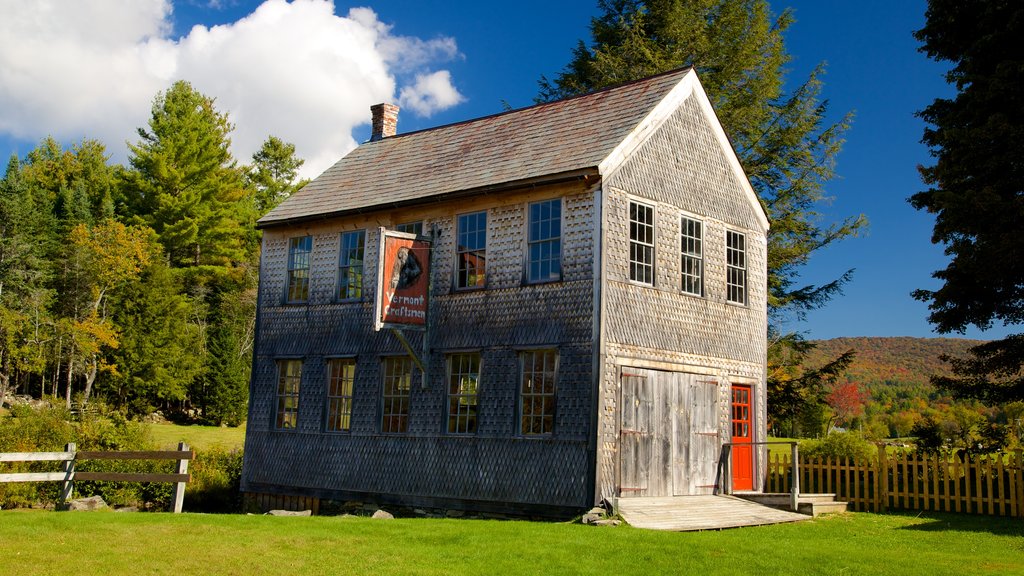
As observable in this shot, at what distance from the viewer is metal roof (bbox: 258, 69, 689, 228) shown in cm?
1842

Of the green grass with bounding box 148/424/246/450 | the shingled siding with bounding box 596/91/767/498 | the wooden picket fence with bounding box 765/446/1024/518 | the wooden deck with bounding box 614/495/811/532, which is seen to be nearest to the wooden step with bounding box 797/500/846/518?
the wooden deck with bounding box 614/495/811/532

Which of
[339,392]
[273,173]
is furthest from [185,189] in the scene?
[339,392]

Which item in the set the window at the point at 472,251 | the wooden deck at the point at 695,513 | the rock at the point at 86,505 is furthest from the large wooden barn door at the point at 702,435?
the rock at the point at 86,505

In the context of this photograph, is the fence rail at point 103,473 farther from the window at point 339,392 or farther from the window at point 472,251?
the window at point 472,251

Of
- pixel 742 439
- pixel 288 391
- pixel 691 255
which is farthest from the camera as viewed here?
pixel 288 391

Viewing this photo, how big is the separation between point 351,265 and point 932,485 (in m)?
13.1

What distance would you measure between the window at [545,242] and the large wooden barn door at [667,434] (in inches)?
90.3

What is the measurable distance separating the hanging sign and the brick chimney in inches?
297

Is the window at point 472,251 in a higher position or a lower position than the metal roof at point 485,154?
lower

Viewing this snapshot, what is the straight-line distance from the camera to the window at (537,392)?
17.3 meters

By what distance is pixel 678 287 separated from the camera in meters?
18.8

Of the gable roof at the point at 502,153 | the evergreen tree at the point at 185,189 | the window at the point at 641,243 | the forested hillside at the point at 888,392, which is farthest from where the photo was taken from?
the evergreen tree at the point at 185,189

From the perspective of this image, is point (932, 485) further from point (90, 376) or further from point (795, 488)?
point (90, 376)

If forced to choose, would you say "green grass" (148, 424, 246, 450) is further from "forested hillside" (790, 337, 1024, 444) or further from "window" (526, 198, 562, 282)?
"forested hillside" (790, 337, 1024, 444)
